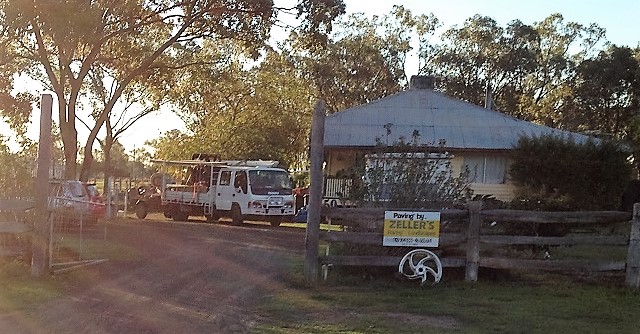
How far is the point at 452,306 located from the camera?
10.6m

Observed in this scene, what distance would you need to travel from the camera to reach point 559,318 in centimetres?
990

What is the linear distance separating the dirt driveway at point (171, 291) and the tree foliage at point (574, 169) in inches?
455

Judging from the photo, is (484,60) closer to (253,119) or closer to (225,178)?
(253,119)

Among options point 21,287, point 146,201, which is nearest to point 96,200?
point 146,201

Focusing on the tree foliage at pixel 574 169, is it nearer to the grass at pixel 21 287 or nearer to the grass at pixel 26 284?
the grass at pixel 26 284

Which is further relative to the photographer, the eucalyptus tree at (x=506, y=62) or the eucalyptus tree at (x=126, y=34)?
the eucalyptus tree at (x=506, y=62)

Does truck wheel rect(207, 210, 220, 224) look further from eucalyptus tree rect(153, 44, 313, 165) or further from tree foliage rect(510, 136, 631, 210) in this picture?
eucalyptus tree rect(153, 44, 313, 165)

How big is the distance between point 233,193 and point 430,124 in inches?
331

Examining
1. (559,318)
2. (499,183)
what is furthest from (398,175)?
(499,183)

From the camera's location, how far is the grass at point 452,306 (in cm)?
925

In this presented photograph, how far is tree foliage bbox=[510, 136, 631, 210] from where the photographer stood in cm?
2819

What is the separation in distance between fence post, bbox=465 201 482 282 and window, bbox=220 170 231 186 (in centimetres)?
1745

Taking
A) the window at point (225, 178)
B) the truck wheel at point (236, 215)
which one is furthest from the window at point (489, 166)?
the window at point (225, 178)

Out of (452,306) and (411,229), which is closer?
(452,306)
